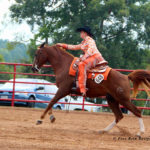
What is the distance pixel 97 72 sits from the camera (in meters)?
7.23

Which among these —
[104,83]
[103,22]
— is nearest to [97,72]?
[104,83]

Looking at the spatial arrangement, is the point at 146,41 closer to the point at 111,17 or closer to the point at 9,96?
the point at 111,17

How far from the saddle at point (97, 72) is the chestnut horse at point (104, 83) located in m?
0.09

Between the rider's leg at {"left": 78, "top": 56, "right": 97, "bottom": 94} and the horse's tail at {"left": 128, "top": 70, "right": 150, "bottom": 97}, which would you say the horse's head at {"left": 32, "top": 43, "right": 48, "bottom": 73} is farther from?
the horse's tail at {"left": 128, "top": 70, "right": 150, "bottom": 97}

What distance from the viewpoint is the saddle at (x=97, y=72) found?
282 inches

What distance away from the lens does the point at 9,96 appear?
499 inches

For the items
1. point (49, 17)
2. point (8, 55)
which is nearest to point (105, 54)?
point (49, 17)

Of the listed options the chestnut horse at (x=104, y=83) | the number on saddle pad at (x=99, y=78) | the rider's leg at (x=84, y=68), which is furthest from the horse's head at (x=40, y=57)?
the number on saddle pad at (x=99, y=78)

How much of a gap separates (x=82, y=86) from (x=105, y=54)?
503 inches

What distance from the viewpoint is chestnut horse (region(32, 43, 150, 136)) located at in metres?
7.04

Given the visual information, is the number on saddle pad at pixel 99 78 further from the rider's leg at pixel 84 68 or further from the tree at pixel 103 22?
the tree at pixel 103 22

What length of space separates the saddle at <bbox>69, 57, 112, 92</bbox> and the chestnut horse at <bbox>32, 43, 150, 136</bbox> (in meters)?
0.09

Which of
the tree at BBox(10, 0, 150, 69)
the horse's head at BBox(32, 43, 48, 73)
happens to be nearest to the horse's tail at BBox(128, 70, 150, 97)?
the horse's head at BBox(32, 43, 48, 73)

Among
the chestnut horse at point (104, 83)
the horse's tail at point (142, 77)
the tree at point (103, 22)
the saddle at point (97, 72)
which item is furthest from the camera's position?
the tree at point (103, 22)
